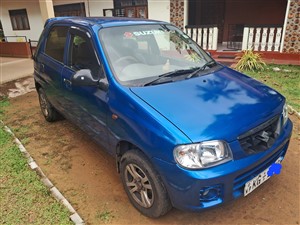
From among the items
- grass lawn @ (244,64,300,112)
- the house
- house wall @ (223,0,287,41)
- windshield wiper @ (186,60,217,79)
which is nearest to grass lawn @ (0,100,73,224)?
windshield wiper @ (186,60,217,79)

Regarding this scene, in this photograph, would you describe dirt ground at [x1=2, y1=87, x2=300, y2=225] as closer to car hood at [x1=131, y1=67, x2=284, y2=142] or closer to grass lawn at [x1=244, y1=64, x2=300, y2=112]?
car hood at [x1=131, y1=67, x2=284, y2=142]

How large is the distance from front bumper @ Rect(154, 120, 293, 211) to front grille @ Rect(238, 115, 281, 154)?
0.21 feet

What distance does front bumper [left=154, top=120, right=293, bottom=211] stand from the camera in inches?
80.2

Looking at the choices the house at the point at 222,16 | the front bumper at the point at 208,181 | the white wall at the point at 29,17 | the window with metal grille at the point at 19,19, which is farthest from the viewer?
the window with metal grille at the point at 19,19

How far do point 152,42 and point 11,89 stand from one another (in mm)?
5837

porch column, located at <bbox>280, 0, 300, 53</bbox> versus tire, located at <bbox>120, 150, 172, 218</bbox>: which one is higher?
porch column, located at <bbox>280, 0, 300, 53</bbox>

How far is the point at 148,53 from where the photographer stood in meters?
3.22

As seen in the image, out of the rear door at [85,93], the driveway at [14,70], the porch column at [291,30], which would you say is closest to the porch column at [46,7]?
the driveway at [14,70]

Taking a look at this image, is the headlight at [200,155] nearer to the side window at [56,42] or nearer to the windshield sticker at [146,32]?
the windshield sticker at [146,32]

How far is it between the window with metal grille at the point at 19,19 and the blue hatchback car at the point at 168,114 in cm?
1486

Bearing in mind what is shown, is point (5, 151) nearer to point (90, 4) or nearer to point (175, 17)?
point (175, 17)

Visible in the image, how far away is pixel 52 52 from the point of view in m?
4.08

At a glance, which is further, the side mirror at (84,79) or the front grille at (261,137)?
the side mirror at (84,79)

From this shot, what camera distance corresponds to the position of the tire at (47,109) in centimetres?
475
